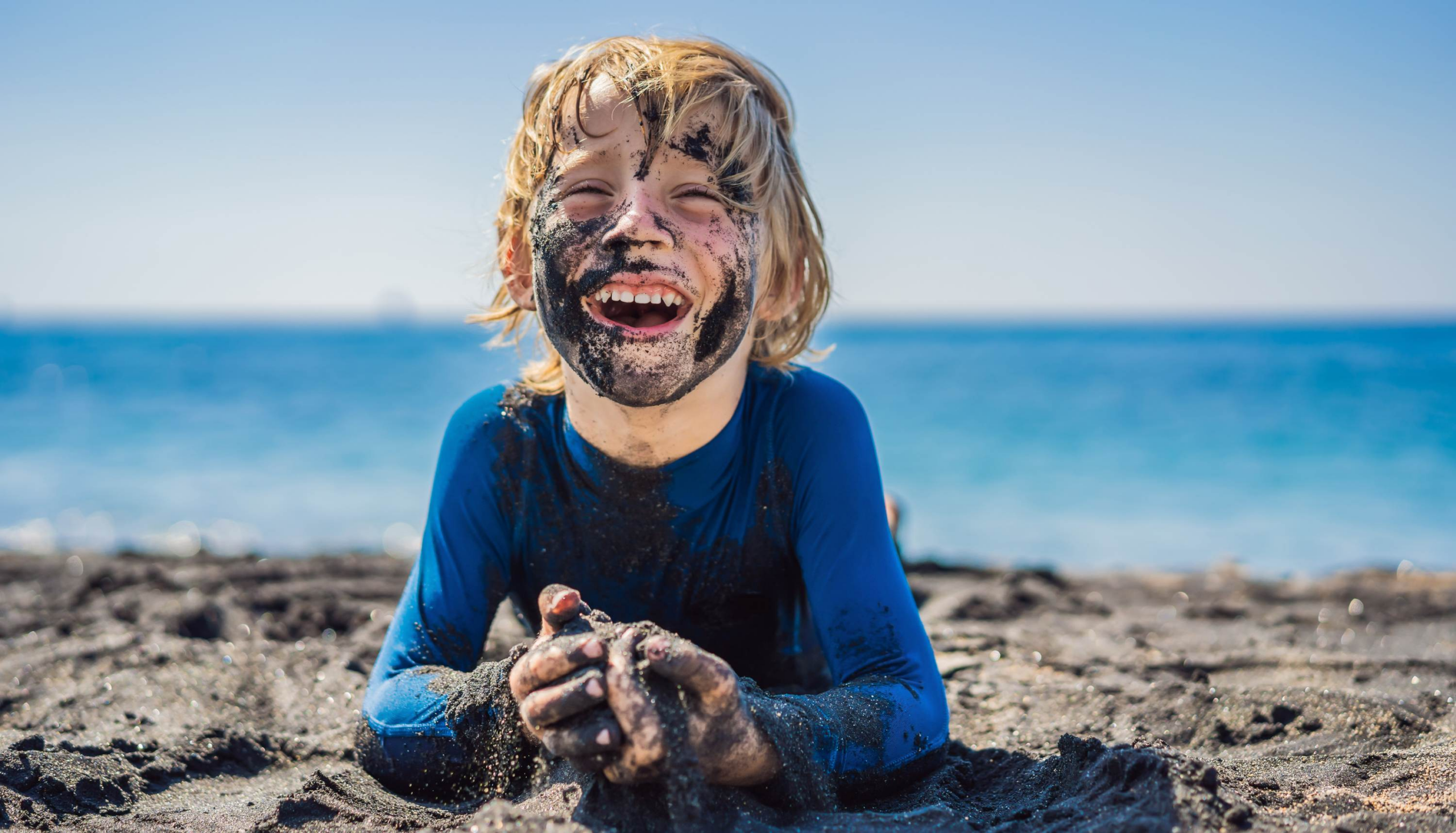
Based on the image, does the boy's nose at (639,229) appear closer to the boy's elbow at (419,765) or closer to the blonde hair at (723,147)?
the blonde hair at (723,147)

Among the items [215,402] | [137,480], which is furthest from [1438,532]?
[215,402]

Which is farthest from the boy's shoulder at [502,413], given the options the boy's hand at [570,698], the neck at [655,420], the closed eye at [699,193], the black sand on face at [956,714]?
the boy's hand at [570,698]

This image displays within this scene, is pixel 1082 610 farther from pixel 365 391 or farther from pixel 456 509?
pixel 365 391

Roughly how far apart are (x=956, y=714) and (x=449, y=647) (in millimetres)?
1517

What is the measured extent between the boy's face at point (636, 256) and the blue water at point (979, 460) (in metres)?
1.18

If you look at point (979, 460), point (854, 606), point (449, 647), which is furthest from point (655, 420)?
point (979, 460)

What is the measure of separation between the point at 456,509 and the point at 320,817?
809mm

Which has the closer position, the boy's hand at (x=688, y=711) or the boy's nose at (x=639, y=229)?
the boy's hand at (x=688, y=711)

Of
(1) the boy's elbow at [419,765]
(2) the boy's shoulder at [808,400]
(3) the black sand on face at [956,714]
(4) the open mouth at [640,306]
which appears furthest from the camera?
(2) the boy's shoulder at [808,400]

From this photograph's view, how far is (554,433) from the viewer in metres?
2.67

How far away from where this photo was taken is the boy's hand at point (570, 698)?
1566mm

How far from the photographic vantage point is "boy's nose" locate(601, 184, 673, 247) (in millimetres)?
2193

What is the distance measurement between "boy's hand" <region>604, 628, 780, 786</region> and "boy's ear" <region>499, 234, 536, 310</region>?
4.23ft

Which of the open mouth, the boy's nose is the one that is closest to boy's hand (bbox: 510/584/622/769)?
the open mouth
